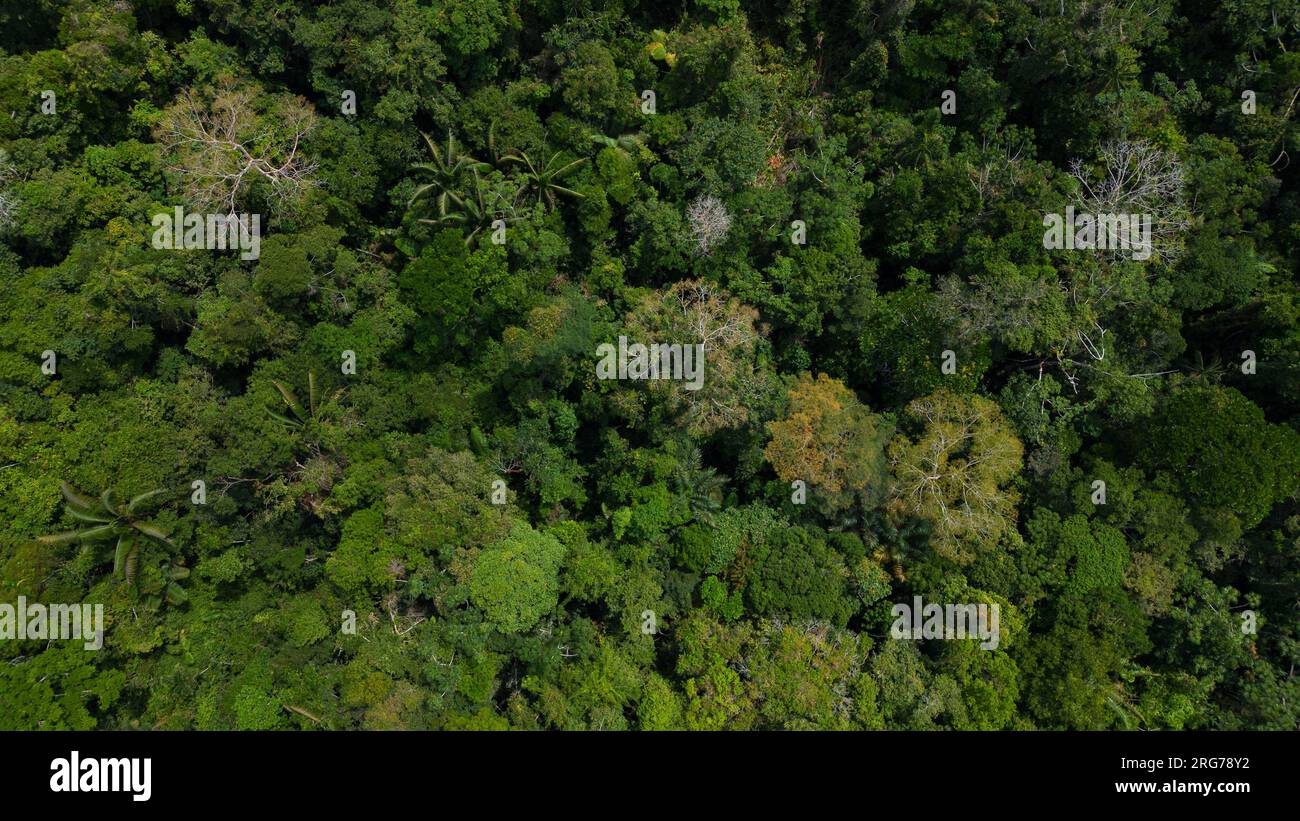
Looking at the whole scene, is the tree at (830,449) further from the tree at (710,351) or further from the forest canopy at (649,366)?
the tree at (710,351)

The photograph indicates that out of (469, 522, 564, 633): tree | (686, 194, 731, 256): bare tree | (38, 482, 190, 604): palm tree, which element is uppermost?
(686, 194, 731, 256): bare tree

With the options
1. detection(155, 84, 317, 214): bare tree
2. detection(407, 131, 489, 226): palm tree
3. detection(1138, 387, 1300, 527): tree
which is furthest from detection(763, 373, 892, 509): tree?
detection(155, 84, 317, 214): bare tree

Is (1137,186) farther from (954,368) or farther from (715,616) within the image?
(715,616)

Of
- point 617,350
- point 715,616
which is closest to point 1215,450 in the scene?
point 715,616

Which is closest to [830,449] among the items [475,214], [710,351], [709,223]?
[710,351]

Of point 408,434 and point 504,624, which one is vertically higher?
point 408,434

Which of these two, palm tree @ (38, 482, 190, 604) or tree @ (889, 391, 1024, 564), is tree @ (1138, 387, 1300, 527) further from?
palm tree @ (38, 482, 190, 604)
